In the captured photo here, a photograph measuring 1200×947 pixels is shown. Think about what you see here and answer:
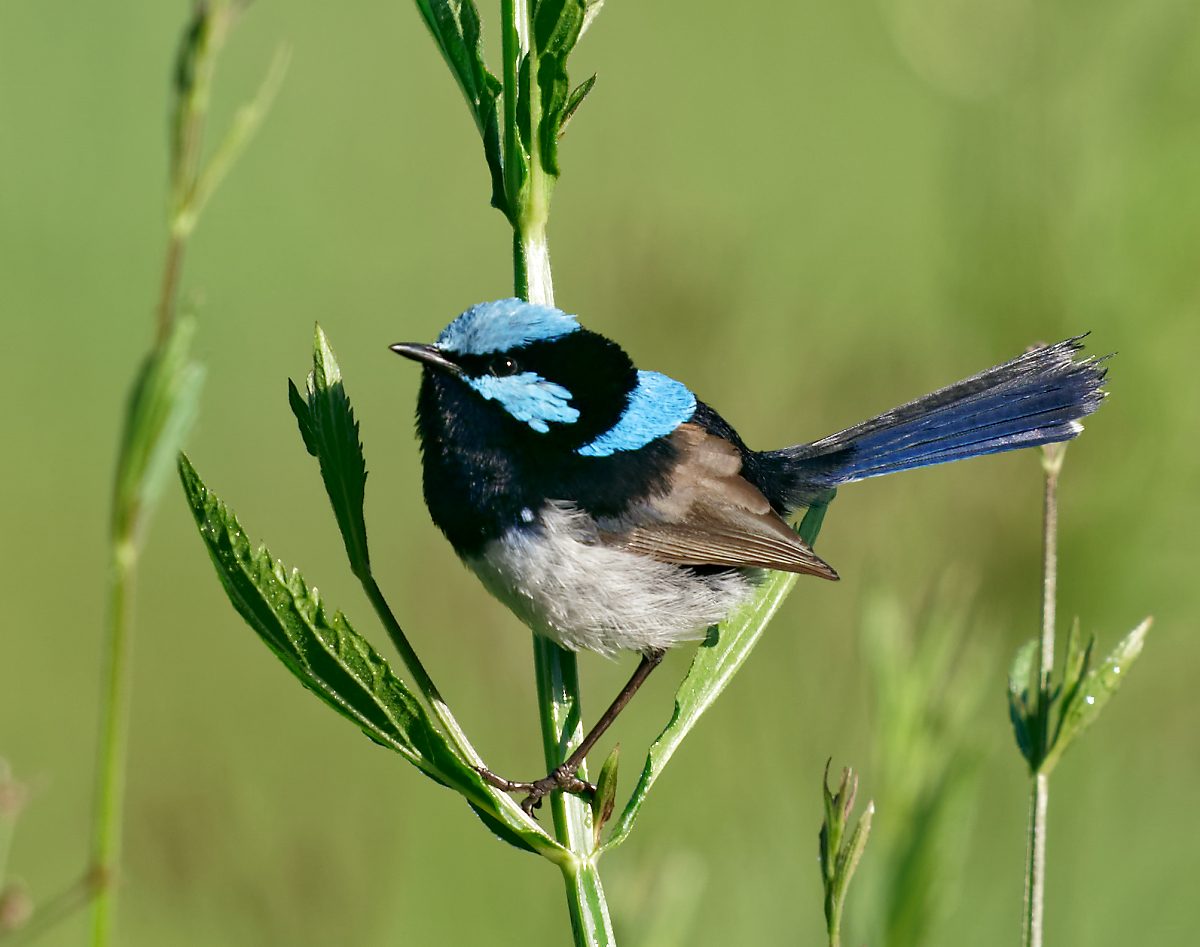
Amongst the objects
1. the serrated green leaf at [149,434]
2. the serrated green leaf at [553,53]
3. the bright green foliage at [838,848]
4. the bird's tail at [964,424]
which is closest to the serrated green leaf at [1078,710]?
the bright green foliage at [838,848]

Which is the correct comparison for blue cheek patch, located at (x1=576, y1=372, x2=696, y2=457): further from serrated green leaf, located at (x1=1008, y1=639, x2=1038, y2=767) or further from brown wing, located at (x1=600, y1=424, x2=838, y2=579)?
serrated green leaf, located at (x1=1008, y1=639, x2=1038, y2=767)

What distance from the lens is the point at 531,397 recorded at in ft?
9.35

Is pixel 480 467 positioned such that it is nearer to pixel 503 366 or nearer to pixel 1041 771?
pixel 503 366

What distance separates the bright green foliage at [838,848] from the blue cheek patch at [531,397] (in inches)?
60.7

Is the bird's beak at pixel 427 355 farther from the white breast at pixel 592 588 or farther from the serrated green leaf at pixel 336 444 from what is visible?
the serrated green leaf at pixel 336 444

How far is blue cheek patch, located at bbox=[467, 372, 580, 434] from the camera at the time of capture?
2.80m

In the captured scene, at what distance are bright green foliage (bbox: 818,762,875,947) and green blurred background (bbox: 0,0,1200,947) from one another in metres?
0.17

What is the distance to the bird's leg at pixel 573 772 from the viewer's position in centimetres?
192

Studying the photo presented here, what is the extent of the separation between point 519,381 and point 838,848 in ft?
5.31

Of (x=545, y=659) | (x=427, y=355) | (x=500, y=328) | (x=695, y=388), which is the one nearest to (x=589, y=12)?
(x=500, y=328)

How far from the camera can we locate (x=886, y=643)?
1.76 metres

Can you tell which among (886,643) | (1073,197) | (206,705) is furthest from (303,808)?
(1073,197)

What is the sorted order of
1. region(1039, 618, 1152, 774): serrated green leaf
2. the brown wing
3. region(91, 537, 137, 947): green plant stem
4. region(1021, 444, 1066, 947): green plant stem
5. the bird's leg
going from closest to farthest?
1. region(91, 537, 137, 947): green plant stem
2. region(1021, 444, 1066, 947): green plant stem
3. region(1039, 618, 1152, 774): serrated green leaf
4. the bird's leg
5. the brown wing

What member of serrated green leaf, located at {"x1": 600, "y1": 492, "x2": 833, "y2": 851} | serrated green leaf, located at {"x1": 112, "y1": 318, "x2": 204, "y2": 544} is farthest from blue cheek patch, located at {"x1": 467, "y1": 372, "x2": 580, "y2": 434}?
serrated green leaf, located at {"x1": 112, "y1": 318, "x2": 204, "y2": 544}
